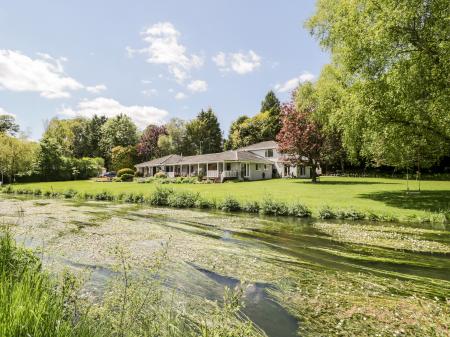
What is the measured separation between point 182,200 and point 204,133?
54.8 m

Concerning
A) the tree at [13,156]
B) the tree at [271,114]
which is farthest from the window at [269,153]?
the tree at [13,156]

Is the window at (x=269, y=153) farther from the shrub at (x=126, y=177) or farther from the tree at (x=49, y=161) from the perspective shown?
the tree at (x=49, y=161)

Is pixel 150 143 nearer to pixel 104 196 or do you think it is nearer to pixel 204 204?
pixel 104 196

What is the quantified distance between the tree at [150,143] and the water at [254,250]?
59.4 meters

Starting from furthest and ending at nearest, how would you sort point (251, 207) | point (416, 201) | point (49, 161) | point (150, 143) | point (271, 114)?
point (150, 143) → point (271, 114) → point (49, 161) → point (416, 201) → point (251, 207)

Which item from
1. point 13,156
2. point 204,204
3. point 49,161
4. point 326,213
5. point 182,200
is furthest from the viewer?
point 49,161

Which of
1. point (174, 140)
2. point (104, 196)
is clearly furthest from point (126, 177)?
point (104, 196)

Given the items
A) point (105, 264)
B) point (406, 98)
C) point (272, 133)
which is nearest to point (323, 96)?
point (406, 98)

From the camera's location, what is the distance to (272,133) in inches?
2840

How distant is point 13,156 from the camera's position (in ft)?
163

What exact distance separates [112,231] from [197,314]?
31.3 feet

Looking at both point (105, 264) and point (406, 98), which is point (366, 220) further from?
point (105, 264)

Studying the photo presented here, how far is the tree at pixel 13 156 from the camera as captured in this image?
1923 inches

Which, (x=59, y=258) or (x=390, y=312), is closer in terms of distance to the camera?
(x=390, y=312)
